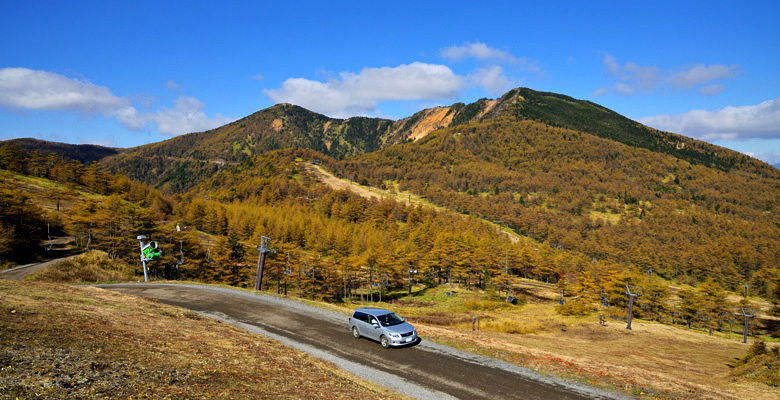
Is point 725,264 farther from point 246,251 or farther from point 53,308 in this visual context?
point 53,308

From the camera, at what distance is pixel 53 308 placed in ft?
56.0

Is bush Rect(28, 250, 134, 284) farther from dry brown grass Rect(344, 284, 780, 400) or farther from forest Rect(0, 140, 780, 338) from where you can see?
dry brown grass Rect(344, 284, 780, 400)

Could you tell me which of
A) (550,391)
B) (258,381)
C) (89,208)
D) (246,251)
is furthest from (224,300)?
(89,208)

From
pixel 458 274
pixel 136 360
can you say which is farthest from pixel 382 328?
pixel 458 274

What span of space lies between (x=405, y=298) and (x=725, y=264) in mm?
153819

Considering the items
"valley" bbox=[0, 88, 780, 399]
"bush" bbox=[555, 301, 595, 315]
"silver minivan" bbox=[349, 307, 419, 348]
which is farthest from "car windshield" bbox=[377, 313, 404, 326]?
"bush" bbox=[555, 301, 595, 315]

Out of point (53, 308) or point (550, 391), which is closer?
point (550, 391)

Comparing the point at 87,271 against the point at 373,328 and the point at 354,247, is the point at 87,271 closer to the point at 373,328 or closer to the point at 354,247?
the point at 373,328

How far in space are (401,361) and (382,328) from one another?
8.53 ft

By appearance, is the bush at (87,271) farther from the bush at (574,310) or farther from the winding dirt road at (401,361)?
the bush at (574,310)

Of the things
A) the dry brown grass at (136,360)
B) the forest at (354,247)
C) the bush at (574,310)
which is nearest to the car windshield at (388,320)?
the dry brown grass at (136,360)

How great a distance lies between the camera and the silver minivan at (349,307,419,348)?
20078 millimetres

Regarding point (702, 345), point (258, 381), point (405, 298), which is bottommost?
point (405, 298)

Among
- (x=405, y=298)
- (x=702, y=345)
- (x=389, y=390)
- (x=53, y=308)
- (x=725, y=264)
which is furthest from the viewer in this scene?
(x=725, y=264)
